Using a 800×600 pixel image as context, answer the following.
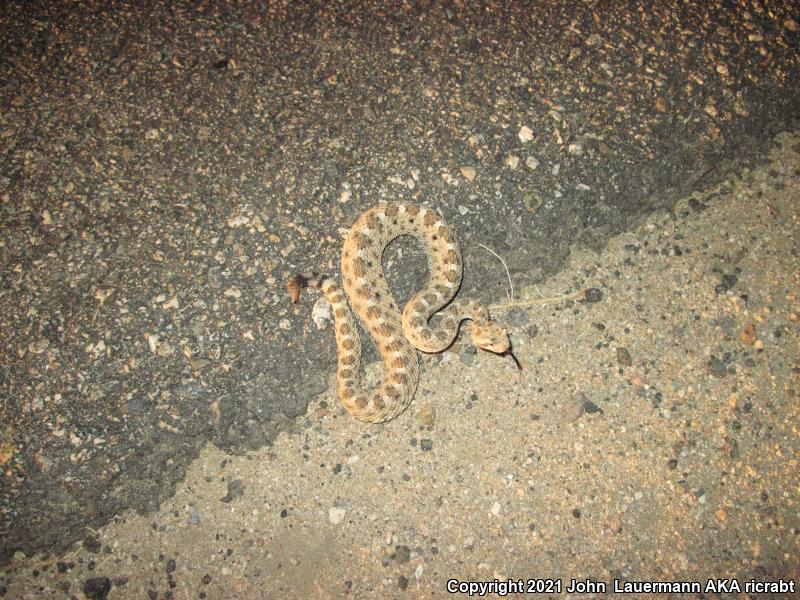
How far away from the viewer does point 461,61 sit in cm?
455

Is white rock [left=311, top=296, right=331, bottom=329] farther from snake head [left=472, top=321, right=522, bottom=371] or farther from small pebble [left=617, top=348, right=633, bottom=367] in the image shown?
small pebble [left=617, top=348, right=633, bottom=367]

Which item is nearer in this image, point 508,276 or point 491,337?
point 491,337

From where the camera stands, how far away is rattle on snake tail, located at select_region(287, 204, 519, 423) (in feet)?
12.7

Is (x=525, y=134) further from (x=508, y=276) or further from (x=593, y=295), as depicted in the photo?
(x=593, y=295)

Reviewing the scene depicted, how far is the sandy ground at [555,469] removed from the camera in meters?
3.58

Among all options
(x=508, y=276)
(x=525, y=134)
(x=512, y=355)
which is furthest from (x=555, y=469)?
(x=525, y=134)

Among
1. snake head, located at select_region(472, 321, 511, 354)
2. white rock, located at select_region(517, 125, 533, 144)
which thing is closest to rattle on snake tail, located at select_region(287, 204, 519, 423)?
snake head, located at select_region(472, 321, 511, 354)

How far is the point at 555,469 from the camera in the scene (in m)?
3.88

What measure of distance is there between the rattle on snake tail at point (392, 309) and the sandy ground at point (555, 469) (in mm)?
225

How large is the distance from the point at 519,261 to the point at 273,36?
278 cm

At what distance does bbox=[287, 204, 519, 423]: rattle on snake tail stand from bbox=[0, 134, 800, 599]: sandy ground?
0.74ft

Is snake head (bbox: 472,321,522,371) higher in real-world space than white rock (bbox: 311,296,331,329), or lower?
higher

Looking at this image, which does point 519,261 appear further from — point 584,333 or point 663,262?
point 663,262

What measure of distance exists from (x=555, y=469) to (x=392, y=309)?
65.6 inches
